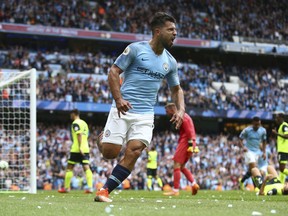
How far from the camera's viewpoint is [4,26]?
122 ft

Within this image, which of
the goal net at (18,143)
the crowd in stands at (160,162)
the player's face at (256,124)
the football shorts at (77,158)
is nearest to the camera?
the goal net at (18,143)

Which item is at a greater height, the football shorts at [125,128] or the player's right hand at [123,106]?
the player's right hand at [123,106]

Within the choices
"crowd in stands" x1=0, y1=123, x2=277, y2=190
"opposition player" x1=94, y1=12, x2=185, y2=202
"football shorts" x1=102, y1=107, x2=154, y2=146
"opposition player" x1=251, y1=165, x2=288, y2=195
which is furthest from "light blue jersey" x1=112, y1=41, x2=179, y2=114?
"crowd in stands" x1=0, y1=123, x2=277, y2=190

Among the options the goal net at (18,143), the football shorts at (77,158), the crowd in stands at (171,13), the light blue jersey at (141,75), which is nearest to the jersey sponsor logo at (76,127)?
the football shorts at (77,158)

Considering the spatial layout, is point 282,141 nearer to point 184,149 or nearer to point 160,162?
point 184,149

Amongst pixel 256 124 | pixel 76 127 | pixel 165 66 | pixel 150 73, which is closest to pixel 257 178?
pixel 256 124

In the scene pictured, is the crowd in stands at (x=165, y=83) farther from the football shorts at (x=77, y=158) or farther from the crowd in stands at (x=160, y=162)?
the football shorts at (x=77, y=158)

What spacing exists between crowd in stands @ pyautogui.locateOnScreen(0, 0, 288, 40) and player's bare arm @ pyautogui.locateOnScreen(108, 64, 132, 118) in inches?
1191

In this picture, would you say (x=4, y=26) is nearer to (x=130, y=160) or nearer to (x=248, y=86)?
(x=248, y=86)

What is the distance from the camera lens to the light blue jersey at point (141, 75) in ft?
29.6

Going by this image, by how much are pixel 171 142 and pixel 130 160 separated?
27.5m

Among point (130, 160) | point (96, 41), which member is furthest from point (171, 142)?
point (130, 160)

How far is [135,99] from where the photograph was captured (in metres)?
9.04

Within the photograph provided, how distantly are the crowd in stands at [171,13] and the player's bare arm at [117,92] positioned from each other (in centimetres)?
3026
